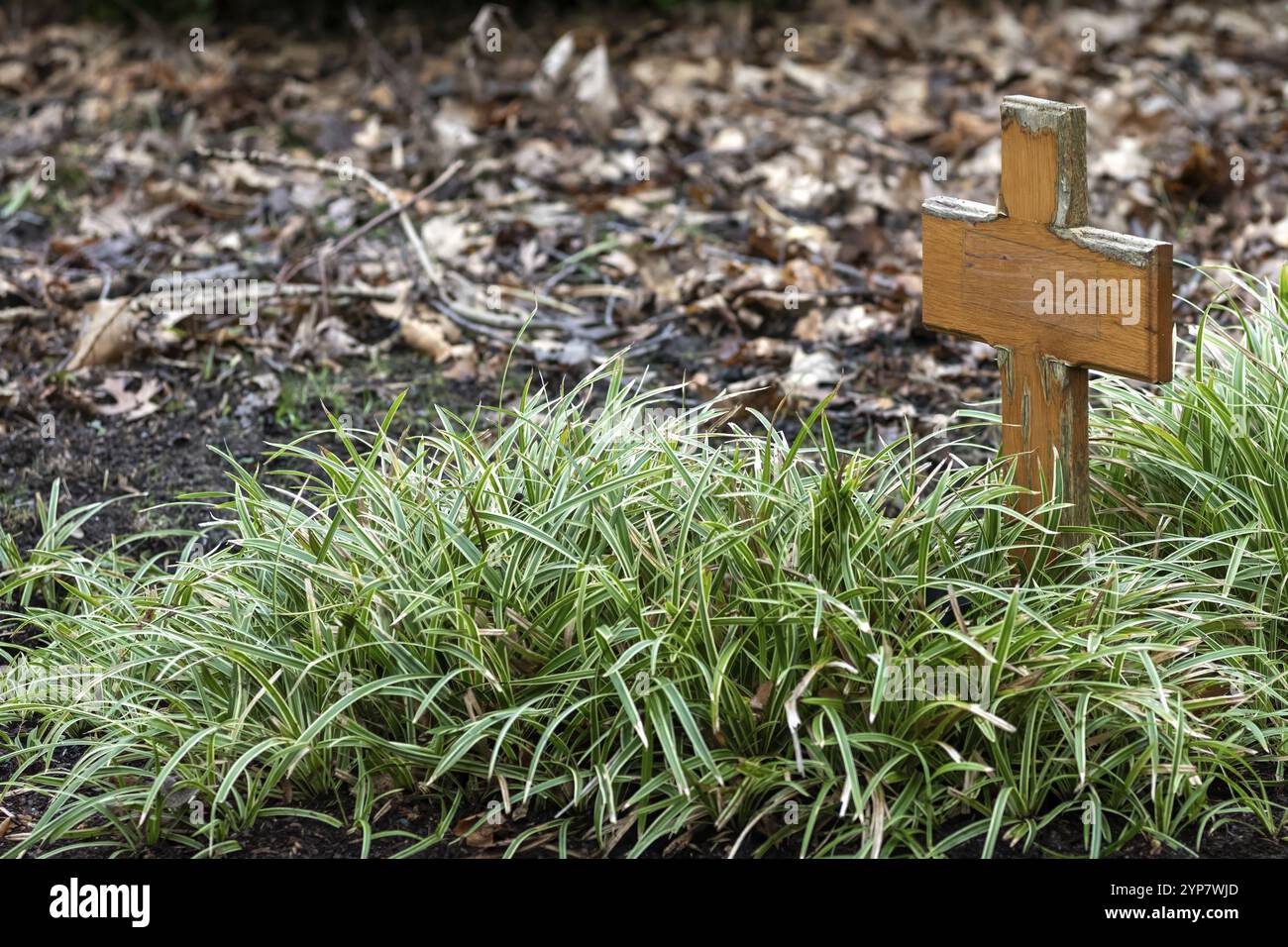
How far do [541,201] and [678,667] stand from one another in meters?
3.54

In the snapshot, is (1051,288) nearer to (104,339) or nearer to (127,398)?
(127,398)

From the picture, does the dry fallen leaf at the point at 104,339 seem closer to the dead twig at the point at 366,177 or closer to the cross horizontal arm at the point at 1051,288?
the dead twig at the point at 366,177

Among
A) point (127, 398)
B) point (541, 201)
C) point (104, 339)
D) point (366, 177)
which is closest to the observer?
point (127, 398)

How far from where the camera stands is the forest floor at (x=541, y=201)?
4.43 m

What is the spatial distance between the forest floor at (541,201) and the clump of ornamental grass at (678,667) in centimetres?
27

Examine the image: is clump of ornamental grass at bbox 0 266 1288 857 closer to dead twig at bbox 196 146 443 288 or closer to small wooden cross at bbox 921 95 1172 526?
small wooden cross at bbox 921 95 1172 526

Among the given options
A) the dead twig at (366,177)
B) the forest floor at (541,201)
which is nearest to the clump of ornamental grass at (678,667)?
the forest floor at (541,201)

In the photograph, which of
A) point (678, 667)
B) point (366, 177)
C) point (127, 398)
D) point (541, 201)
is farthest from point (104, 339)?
point (678, 667)

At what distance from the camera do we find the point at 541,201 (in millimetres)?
5828

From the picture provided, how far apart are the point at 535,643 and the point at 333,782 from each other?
0.46 meters

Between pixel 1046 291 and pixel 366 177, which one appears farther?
pixel 366 177

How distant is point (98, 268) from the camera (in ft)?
17.4
